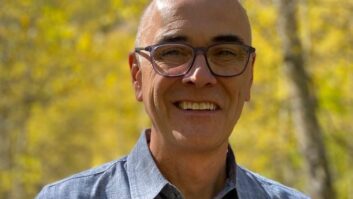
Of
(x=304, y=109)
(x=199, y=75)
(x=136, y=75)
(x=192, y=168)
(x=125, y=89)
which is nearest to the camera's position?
(x=199, y=75)

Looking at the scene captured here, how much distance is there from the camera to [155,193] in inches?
102

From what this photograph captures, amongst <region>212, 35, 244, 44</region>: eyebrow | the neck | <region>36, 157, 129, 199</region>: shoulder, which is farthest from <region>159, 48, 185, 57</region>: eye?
<region>36, 157, 129, 199</region>: shoulder

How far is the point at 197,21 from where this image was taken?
8.45ft

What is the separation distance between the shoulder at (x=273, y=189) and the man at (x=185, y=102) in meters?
0.14

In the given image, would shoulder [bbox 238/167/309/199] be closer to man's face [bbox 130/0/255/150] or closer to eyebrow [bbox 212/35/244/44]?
man's face [bbox 130/0/255/150]

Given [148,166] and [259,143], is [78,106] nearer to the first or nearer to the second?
[259,143]

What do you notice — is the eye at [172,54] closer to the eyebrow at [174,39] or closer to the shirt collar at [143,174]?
the eyebrow at [174,39]

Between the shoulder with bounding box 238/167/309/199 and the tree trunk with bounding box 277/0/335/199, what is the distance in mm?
5909

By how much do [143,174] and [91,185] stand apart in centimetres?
16

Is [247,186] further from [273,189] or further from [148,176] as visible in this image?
[148,176]

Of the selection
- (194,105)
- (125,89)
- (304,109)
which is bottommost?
(125,89)

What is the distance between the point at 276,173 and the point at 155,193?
2474 cm

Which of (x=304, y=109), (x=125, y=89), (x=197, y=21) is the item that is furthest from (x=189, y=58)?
(x=125, y=89)

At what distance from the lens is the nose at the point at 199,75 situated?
2518mm
